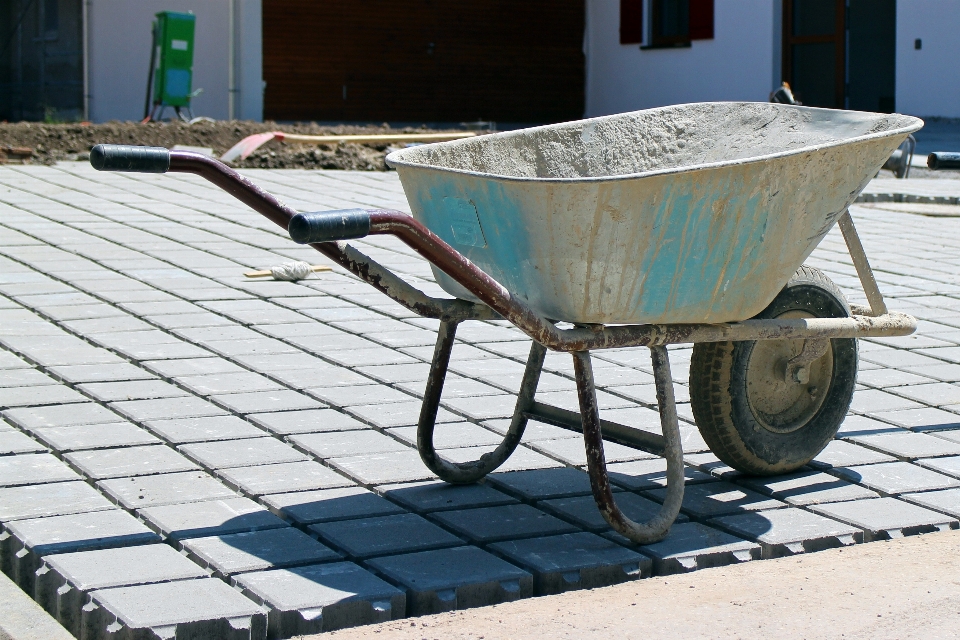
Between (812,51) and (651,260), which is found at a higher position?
(812,51)

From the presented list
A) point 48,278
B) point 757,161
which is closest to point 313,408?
point 757,161

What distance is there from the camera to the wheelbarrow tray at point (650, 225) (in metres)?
2.70

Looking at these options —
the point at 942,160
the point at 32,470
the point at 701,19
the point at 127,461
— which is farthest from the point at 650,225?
the point at 701,19

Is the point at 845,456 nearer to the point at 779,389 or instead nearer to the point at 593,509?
the point at 779,389

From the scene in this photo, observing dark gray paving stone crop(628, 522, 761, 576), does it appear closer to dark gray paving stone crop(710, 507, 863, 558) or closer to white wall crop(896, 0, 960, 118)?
dark gray paving stone crop(710, 507, 863, 558)

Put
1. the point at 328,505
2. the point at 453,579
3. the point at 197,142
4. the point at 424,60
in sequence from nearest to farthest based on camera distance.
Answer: the point at 453,579 < the point at 328,505 < the point at 197,142 < the point at 424,60

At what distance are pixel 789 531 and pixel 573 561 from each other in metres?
0.60

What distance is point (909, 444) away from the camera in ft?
12.2

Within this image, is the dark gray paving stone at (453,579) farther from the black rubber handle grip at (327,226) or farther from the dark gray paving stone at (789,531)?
the black rubber handle grip at (327,226)

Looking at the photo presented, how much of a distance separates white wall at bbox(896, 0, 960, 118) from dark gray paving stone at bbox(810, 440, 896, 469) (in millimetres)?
14268

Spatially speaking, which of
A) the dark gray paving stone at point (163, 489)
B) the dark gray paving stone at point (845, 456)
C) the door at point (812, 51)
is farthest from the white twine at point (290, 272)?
the door at point (812, 51)

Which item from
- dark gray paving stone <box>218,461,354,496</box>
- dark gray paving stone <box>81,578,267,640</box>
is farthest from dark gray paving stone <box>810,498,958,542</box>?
dark gray paving stone <box>81,578,267,640</box>

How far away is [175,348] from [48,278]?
1.49 metres

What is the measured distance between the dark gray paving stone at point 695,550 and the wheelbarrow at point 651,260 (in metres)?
0.05
